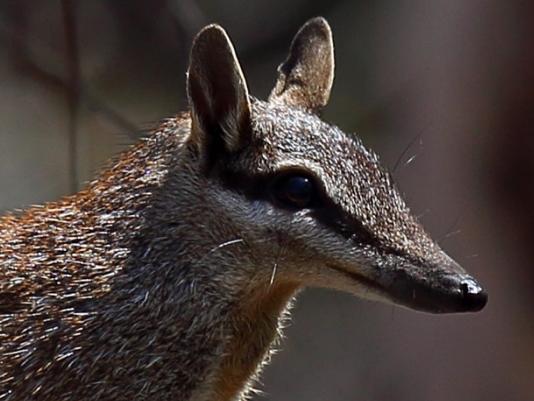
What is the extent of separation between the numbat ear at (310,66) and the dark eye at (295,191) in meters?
0.69

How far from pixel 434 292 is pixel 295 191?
0.54m

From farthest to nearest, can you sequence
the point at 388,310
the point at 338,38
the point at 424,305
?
the point at 338,38 → the point at 388,310 → the point at 424,305

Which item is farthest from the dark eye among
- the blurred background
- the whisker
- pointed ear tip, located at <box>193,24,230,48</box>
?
the blurred background

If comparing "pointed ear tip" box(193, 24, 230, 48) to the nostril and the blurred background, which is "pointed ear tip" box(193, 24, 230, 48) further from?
the blurred background

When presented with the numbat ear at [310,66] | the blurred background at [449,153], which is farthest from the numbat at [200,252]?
the blurred background at [449,153]

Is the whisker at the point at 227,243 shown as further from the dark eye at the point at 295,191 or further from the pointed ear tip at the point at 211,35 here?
the pointed ear tip at the point at 211,35

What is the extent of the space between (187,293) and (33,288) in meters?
0.51

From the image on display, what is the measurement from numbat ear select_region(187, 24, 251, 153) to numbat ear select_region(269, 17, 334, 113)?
0.56 metres

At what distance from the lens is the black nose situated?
4535mm

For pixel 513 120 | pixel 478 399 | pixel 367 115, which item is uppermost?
pixel 367 115

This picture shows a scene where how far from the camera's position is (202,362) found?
16.0 ft

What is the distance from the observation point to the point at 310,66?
215 inches

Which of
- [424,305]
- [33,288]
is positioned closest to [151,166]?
[33,288]

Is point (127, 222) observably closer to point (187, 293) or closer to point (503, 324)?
point (187, 293)
